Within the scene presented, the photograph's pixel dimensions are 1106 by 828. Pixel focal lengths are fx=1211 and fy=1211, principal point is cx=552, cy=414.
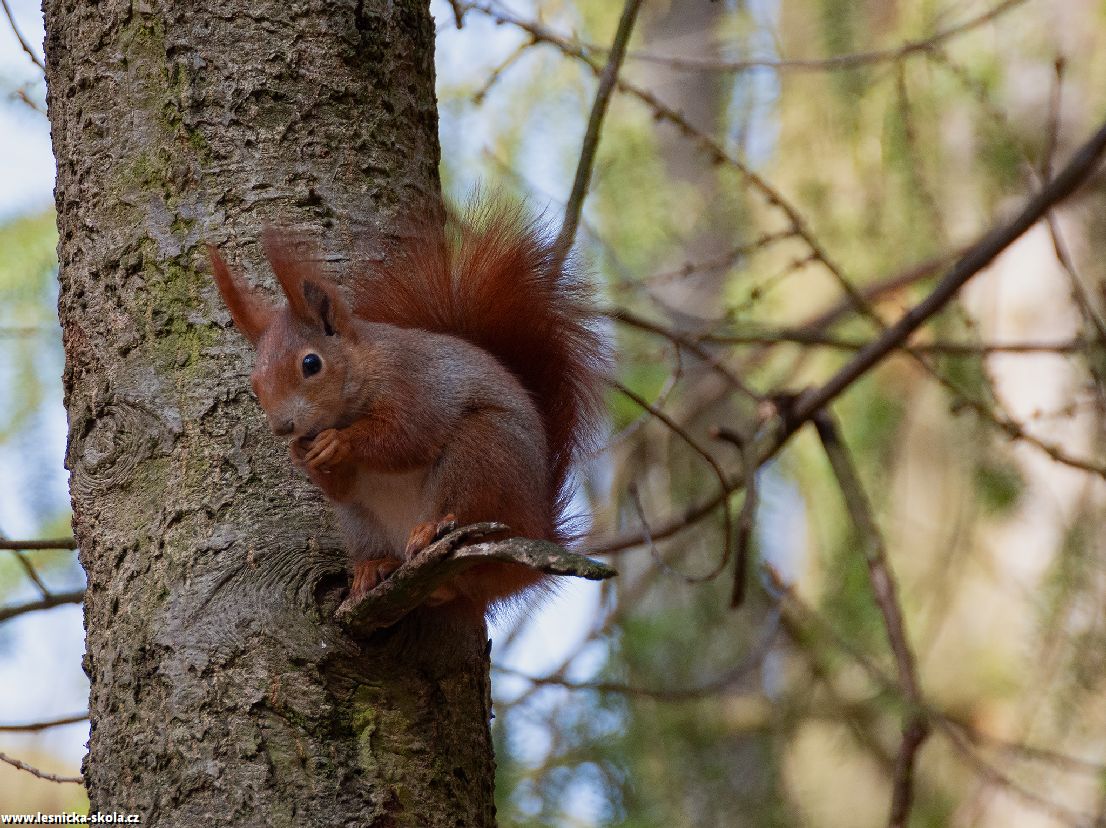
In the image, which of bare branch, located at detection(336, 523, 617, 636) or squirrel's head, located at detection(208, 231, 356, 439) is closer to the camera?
bare branch, located at detection(336, 523, 617, 636)

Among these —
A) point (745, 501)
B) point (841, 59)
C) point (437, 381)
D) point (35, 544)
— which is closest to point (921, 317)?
point (745, 501)

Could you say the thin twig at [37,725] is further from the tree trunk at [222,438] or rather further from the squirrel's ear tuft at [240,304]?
the squirrel's ear tuft at [240,304]

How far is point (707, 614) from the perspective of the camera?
2385 mm

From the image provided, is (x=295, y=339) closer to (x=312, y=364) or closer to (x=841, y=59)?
(x=312, y=364)

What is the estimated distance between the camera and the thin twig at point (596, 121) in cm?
145

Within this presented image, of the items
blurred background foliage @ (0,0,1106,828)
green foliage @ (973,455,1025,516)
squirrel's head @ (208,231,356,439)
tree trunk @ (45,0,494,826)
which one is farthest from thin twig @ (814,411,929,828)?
squirrel's head @ (208,231,356,439)

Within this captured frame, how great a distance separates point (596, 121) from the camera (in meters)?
1.53

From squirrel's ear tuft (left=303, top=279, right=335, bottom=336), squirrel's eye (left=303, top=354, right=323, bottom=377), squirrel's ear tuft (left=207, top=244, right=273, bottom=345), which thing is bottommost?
squirrel's eye (left=303, top=354, right=323, bottom=377)

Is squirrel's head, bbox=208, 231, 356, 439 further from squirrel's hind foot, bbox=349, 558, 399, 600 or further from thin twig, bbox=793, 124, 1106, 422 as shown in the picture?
thin twig, bbox=793, 124, 1106, 422

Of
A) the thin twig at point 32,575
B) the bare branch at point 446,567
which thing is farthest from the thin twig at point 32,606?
the bare branch at point 446,567

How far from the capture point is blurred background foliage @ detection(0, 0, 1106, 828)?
1.95 metres

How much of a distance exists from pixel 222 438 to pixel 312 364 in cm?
12

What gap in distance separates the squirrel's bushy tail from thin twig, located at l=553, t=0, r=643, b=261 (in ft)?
0.40

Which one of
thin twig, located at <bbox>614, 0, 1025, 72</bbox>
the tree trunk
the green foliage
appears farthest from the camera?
the green foliage
